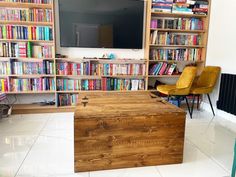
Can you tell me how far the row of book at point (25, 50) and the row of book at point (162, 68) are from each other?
1.84 m

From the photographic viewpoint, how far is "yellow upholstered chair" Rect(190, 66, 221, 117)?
3.29 metres

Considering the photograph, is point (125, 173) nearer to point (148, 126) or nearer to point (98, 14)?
point (148, 126)

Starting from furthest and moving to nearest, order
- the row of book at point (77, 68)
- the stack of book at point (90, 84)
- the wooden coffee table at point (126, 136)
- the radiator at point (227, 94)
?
the stack of book at point (90, 84)
the row of book at point (77, 68)
the radiator at point (227, 94)
the wooden coffee table at point (126, 136)

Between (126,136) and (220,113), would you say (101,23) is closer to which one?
(126,136)

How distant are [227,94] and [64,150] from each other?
2606mm

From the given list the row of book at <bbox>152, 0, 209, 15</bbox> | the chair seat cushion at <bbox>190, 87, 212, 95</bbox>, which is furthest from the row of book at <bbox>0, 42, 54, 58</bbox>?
the chair seat cushion at <bbox>190, 87, 212, 95</bbox>

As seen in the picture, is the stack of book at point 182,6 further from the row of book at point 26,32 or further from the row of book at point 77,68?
the row of book at point 26,32

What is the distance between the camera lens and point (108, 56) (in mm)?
3615

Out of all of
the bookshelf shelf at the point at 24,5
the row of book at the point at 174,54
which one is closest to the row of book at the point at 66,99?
the bookshelf shelf at the point at 24,5

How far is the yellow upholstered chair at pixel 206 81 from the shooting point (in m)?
3.29

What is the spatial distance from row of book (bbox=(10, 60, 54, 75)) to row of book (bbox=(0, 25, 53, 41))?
1.32 feet

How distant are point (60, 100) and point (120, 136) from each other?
2062 mm

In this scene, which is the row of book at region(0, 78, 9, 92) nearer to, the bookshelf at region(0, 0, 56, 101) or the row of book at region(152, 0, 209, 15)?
the bookshelf at region(0, 0, 56, 101)

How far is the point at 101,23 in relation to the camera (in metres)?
3.42
